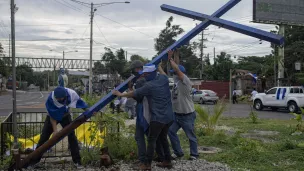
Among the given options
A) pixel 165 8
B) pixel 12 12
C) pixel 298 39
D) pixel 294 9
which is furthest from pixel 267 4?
pixel 12 12

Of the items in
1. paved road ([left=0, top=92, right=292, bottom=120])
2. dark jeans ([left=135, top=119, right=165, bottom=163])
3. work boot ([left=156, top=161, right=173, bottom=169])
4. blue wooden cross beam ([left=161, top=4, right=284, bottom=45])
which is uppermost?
blue wooden cross beam ([left=161, top=4, right=284, bottom=45])

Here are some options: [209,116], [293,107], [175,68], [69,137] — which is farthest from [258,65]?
[69,137]

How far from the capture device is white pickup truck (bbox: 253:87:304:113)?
878 inches

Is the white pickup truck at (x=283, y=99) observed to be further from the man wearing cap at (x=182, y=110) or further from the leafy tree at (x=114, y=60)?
the leafy tree at (x=114, y=60)

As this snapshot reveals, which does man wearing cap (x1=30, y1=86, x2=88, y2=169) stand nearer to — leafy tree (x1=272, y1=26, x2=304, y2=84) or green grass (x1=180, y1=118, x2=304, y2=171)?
green grass (x1=180, y1=118, x2=304, y2=171)

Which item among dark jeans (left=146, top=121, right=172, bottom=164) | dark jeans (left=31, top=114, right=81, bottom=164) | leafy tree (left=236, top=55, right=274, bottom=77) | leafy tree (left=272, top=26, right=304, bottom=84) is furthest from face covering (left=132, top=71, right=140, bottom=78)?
leafy tree (left=236, top=55, right=274, bottom=77)

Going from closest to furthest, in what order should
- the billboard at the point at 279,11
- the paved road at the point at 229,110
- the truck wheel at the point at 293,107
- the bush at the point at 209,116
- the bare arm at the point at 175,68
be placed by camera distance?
1. the bare arm at the point at 175,68
2. the bush at the point at 209,116
3. the paved road at the point at 229,110
4. the truck wheel at the point at 293,107
5. the billboard at the point at 279,11

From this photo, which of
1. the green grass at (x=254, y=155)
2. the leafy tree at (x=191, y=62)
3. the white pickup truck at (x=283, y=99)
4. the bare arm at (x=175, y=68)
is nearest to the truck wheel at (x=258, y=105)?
the white pickup truck at (x=283, y=99)

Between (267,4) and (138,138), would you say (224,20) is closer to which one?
(138,138)

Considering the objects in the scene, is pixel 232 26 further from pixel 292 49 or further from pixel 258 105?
pixel 292 49

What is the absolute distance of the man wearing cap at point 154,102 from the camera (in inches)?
229

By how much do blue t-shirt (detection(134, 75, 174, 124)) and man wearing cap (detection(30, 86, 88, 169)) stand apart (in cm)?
127

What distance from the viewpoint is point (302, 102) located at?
22.0 metres

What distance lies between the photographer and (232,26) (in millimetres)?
6371
